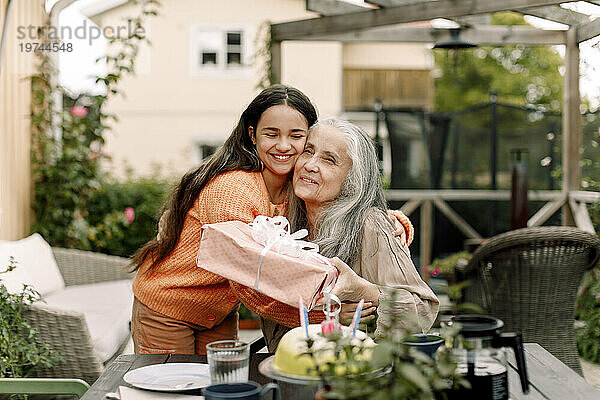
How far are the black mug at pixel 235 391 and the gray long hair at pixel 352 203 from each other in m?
0.76

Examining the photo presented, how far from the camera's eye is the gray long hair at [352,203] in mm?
2211

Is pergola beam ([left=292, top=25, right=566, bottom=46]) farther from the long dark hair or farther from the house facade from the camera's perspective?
the house facade

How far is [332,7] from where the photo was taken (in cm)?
574

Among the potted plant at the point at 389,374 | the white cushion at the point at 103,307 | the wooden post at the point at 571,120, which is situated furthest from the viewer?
the wooden post at the point at 571,120

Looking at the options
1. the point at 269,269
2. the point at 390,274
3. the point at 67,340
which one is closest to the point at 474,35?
the point at 67,340

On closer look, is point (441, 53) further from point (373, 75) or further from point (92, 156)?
point (92, 156)

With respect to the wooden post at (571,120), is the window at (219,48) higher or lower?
higher

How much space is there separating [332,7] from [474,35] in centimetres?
137

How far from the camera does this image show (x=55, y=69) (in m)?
6.05

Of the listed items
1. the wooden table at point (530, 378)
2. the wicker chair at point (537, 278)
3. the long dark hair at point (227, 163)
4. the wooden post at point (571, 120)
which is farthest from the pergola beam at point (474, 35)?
the wooden table at point (530, 378)

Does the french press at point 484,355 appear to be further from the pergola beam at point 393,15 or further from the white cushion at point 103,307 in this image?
the pergola beam at point 393,15

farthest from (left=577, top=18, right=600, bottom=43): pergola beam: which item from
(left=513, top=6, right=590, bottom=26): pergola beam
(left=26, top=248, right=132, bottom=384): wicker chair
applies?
(left=26, top=248, right=132, bottom=384): wicker chair

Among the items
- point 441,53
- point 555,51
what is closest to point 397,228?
point 441,53

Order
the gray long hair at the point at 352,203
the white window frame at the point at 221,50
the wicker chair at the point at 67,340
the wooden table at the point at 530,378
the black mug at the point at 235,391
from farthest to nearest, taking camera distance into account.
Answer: the white window frame at the point at 221,50
the wicker chair at the point at 67,340
the gray long hair at the point at 352,203
the wooden table at the point at 530,378
the black mug at the point at 235,391
